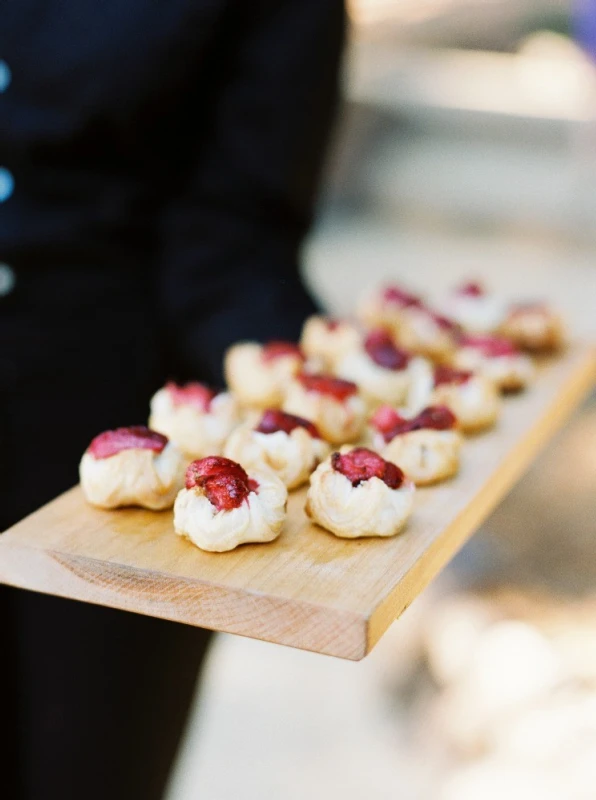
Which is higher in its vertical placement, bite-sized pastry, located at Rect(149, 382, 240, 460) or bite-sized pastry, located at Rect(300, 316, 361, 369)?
bite-sized pastry, located at Rect(300, 316, 361, 369)

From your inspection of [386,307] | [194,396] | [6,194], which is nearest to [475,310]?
[386,307]

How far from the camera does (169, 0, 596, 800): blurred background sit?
207 cm

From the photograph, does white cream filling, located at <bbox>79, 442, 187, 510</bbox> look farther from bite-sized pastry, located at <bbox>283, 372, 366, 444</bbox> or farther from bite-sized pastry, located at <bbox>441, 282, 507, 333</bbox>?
bite-sized pastry, located at <bbox>441, 282, 507, 333</bbox>

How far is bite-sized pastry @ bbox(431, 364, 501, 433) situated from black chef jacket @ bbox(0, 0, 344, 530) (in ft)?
0.94

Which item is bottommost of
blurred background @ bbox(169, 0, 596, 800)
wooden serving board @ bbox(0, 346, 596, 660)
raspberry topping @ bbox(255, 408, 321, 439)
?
blurred background @ bbox(169, 0, 596, 800)

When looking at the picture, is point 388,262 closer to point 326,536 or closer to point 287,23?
point 287,23

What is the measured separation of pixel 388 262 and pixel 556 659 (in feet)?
7.74

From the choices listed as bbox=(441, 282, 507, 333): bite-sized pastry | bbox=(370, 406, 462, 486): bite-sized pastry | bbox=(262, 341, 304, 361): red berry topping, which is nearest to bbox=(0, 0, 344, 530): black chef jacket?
bbox=(262, 341, 304, 361): red berry topping

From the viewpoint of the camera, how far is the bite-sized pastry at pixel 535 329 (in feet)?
4.66

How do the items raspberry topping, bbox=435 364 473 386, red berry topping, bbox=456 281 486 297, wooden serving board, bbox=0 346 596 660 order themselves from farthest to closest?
red berry topping, bbox=456 281 486 297, raspberry topping, bbox=435 364 473 386, wooden serving board, bbox=0 346 596 660

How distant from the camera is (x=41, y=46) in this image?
1.22m

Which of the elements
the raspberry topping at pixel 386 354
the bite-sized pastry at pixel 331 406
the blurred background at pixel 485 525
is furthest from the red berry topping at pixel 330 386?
the blurred background at pixel 485 525

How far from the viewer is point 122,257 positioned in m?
1.41

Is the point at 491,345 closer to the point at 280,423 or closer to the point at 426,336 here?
the point at 426,336
